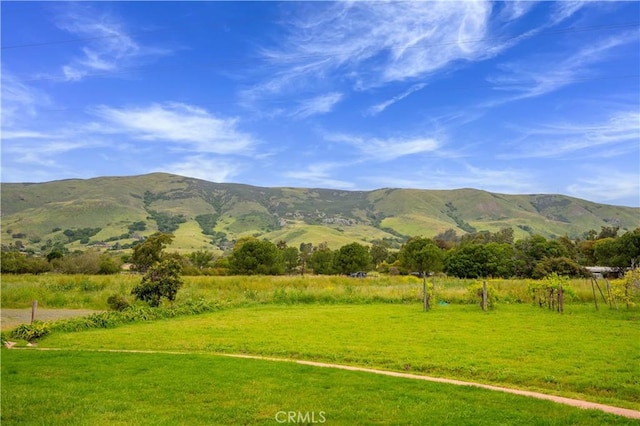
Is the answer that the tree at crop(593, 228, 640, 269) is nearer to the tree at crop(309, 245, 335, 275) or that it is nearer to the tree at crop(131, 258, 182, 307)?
the tree at crop(309, 245, 335, 275)

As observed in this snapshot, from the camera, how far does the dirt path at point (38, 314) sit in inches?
930

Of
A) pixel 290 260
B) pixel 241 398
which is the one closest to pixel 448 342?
pixel 241 398

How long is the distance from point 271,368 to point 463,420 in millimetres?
5540

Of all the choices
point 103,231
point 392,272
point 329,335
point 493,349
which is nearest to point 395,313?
point 329,335

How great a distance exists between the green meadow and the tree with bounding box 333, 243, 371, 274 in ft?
129

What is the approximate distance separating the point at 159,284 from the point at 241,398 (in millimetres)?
19514

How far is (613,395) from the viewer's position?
9766 millimetres

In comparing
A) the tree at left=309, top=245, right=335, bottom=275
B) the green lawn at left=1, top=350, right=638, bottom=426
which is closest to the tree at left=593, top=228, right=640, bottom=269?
the tree at left=309, top=245, right=335, bottom=275

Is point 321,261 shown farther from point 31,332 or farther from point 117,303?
point 31,332

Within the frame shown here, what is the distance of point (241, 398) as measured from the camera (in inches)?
370

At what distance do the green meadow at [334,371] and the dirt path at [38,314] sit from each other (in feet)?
20.1

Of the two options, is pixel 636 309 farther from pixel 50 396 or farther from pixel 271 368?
pixel 50 396

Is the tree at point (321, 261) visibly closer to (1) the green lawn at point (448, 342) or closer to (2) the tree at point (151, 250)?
(2) the tree at point (151, 250)


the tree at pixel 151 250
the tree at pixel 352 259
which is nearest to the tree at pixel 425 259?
the tree at pixel 352 259
